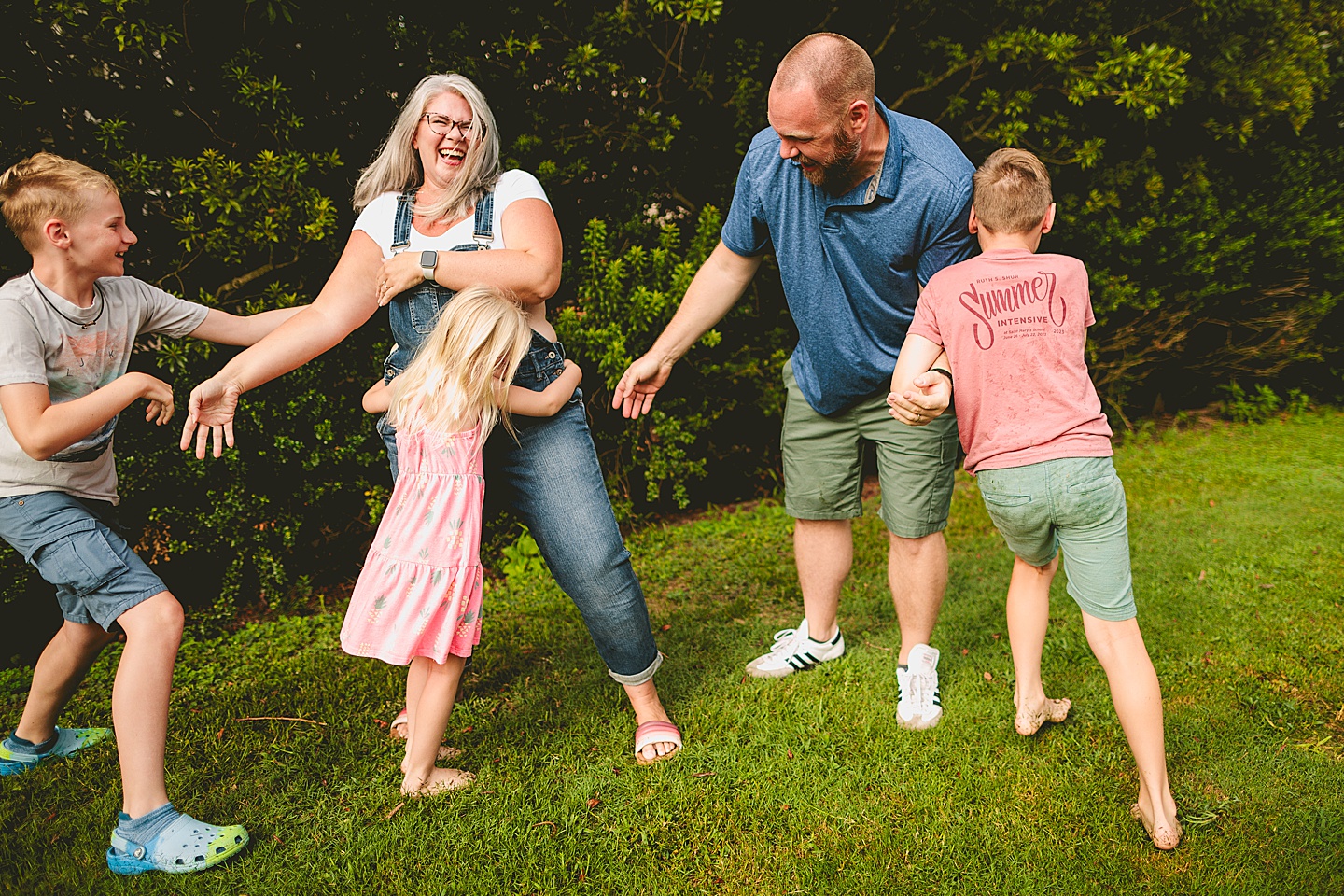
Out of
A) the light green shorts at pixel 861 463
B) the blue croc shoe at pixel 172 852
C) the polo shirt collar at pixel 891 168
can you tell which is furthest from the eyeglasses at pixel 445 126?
the blue croc shoe at pixel 172 852

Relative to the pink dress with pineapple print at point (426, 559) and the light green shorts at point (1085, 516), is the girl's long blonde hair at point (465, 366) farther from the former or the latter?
the light green shorts at point (1085, 516)

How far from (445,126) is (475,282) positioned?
0.53 meters

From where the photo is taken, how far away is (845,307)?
10.5 ft

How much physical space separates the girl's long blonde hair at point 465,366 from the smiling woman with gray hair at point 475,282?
0.27ft

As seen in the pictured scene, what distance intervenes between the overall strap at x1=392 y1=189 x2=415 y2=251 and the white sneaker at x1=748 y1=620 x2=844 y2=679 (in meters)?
2.10

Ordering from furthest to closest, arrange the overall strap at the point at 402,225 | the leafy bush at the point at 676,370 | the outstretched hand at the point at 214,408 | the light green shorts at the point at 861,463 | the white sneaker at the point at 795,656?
the leafy bush at the point at 676,370 < the white sneaker at the point at 795,656 < the light green shorts at the point at 861,463 < the overall strap at the point at 402,225 < the outstretched hand at the point at 214,408

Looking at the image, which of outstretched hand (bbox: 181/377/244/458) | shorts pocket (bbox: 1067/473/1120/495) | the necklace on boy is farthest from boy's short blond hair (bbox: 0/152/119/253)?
shorts pocket (bbox: 1067/473/1120/495)

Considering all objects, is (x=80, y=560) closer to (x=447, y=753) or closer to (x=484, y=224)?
(x=447, y=753)

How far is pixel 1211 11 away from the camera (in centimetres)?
629

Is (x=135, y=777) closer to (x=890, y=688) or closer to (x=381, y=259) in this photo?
(x=381, y=259)

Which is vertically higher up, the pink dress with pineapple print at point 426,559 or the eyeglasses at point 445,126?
the eyeglasses at point 445,126

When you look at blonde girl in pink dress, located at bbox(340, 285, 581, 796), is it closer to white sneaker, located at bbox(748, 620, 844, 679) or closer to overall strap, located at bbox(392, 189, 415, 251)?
overall strap, located at bbox(392, 189, 415, 251)

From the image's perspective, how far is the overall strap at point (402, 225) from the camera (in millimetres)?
2807

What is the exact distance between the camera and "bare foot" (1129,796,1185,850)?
2.55m
